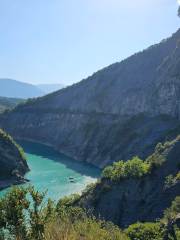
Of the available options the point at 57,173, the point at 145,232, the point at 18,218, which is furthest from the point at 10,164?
the point at 18,218

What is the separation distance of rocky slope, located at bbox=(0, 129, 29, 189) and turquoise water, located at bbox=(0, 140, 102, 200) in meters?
2.67

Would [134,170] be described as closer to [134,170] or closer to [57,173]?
[134,170]

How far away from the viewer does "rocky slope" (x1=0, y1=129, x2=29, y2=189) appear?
51.0m

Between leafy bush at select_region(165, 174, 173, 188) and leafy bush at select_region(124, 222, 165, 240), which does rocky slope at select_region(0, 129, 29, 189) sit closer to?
leafy bush at select_region(165, 174, 173, 188)

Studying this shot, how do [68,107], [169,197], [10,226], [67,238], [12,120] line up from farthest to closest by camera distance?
1. [12,120]
2. [68,107]
3. [169,197]
4. [10,226]
5. [67,238]

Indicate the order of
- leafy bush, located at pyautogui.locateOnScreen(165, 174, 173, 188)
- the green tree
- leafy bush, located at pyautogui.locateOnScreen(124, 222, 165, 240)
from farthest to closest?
leafy bush, located at pyautogui.locateOnScreen(165, 174, 173, 188)
leafy bush, located at pyautogui.locateOnScreen(124, 222, 165, 240)
the green tree

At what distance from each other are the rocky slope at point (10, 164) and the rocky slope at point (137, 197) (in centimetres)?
2707

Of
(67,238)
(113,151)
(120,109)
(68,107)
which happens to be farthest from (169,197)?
(68,107)

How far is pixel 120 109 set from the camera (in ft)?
269

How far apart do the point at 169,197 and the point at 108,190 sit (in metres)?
7.97

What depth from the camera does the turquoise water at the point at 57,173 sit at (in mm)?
48178

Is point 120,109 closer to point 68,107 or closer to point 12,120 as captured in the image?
point 68,107

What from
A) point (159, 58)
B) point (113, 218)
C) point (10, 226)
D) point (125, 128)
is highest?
point (159, 58)

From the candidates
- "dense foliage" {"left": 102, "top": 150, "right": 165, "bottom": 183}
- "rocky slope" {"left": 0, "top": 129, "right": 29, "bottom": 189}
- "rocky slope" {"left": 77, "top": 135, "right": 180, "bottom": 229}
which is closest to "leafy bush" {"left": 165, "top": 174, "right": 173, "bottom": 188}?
"rocky slope" {"left": 77, "top": 135, "right": 180, "bottom": 229}
